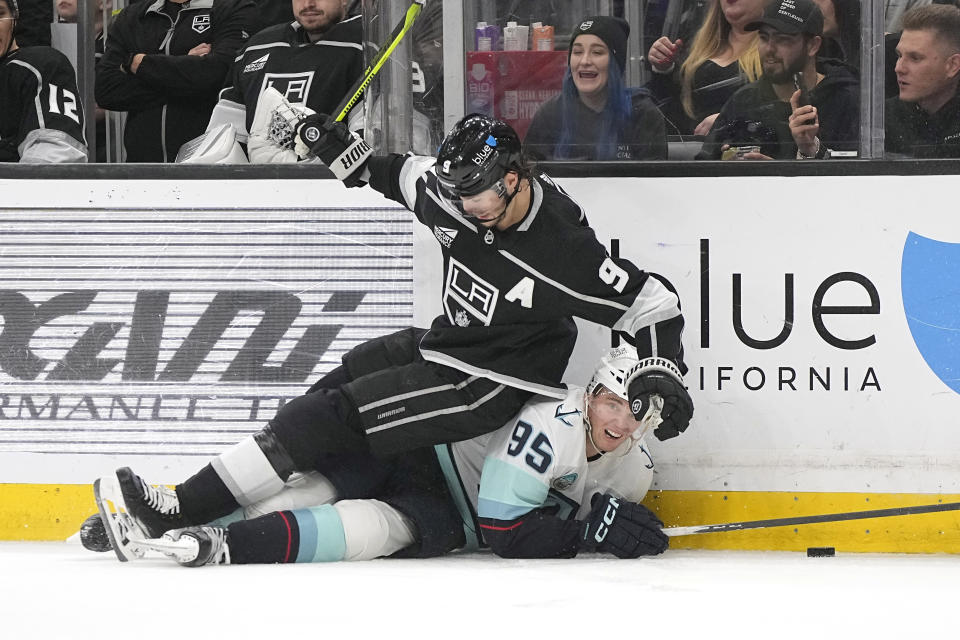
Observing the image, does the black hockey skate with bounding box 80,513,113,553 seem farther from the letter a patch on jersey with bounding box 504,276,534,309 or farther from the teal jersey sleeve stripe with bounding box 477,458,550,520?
the letter a patch on jersey with bounding box 504,276,534,309

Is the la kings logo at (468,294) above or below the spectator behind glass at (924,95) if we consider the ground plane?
below

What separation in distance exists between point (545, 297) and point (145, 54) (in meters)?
1.79

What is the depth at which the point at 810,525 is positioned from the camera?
3.27 meters

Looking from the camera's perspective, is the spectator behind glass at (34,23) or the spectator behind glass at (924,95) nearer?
the spectator behind glass at (924,95)

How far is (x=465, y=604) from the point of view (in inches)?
95.3

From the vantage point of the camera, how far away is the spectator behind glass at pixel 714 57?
3.25m

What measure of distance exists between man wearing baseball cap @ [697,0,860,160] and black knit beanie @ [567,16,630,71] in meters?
0.31

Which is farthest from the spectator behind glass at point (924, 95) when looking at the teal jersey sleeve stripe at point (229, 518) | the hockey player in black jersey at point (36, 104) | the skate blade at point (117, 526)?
the hockey player in black jersey at point (36, 104)

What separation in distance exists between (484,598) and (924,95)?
1.78 meters

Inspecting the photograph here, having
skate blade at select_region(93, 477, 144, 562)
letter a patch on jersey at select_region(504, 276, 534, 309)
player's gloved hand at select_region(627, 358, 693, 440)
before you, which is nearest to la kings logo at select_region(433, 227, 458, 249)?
letter a patch on jersey at select_region(504, 276, 534, 309)

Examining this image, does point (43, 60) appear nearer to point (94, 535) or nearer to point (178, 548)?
point (94, 535)

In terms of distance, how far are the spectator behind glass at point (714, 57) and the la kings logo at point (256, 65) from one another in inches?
45.1

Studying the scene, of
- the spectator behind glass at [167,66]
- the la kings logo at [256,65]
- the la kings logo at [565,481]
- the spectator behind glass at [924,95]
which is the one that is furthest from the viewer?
the spectator behind glass at [167,66]

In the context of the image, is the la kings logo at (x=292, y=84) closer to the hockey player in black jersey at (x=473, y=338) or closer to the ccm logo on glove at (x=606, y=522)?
the hockey player in black jersey at (x=473, y=338)
